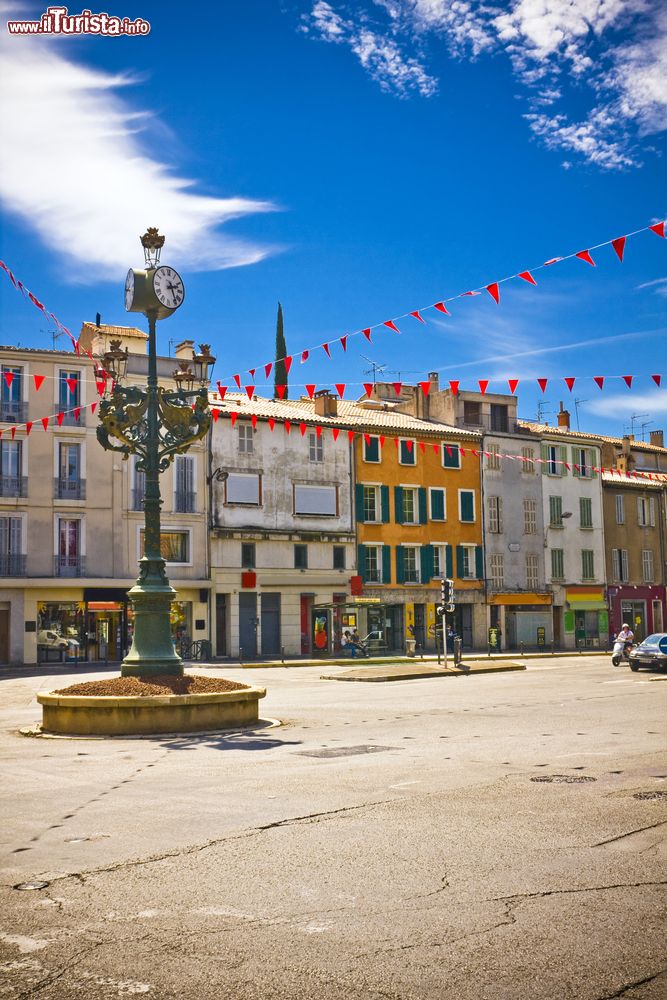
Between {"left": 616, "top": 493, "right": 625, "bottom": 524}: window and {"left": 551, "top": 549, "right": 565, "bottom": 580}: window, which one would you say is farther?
{"left": 616, "top": 493, "right": 625, "bottom": 524}: window

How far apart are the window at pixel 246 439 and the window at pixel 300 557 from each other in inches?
197

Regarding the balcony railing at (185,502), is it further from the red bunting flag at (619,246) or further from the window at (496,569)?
the red bunting flag at (619,246)

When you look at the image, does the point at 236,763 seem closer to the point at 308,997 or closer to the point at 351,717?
the point at 351,717

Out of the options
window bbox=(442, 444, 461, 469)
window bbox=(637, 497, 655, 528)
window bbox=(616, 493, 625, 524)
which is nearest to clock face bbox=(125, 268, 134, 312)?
window bbox=(442, 444, 461, 469)

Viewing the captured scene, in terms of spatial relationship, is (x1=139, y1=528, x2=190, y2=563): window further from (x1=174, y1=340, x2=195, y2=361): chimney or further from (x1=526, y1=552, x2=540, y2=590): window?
(x1=526, y1=552, x2=540, y2=590): window

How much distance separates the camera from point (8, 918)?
5684 millimetres

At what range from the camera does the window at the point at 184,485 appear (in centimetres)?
4497

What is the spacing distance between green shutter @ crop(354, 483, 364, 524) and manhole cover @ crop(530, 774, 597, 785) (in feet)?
130

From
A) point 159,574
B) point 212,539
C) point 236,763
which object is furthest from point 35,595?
point 236,763

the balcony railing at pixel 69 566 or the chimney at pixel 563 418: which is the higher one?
the chimney at pixel 563 418

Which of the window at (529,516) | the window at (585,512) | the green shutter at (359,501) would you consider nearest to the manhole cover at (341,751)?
the green shutter at (359,501)

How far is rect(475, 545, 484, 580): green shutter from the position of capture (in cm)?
5400

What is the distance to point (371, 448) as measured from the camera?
51.2m

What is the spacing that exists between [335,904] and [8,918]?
180cm
